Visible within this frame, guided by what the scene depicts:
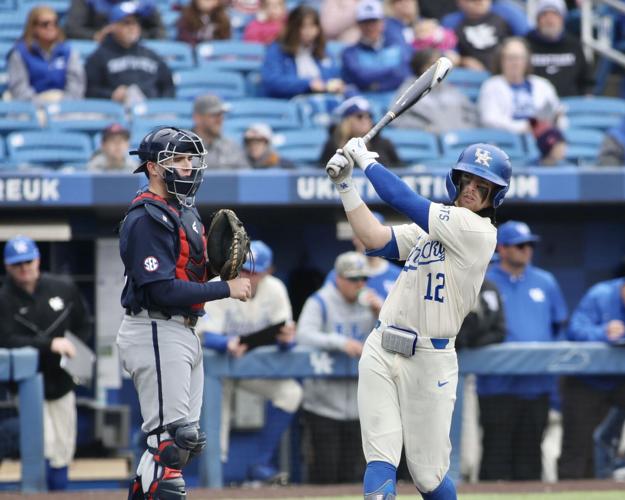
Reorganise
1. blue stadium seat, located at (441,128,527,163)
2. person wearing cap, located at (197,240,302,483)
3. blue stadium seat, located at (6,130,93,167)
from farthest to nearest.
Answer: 1. blue stadium seat, located at (441,128,527,163)
2. blue stadium seat, located at (6,130,93,167)
3. person wearing cap, located at (197,240,302,483)

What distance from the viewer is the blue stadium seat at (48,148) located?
8883 millimetres

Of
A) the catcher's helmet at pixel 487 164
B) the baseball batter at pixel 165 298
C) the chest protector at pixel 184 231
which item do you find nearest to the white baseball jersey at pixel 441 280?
the catcher's helmet at pixel 487 164

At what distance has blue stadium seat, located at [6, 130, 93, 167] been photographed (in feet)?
29.1

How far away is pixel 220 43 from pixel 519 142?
258 cm

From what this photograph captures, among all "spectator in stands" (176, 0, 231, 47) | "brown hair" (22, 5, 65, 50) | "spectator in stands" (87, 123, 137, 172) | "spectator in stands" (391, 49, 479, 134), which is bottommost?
"spectator in stands" (87, 123, 137, 172)

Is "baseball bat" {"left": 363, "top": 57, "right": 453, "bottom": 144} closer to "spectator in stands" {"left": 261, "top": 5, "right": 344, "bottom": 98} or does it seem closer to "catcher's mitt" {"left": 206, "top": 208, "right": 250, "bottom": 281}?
"catcher's mitt" {"left": 206, "top": 208, "right": 250, "bottom": 281}

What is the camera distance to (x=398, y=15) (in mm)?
11008

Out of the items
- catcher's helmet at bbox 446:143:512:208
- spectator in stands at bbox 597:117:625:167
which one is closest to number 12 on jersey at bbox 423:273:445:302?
catcher's helmet at bbox 446:143:512:208

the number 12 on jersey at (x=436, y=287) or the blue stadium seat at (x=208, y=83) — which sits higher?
the blue stadium seat at (x=208, y=83)

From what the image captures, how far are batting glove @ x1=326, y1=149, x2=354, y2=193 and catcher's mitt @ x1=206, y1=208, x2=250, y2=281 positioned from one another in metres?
0.46

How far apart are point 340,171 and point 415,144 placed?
4.45 m

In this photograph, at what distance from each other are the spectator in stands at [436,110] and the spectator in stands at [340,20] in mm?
1279

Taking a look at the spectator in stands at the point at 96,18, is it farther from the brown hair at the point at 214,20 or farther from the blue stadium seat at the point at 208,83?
the blue stadium seat at the point at 208,83

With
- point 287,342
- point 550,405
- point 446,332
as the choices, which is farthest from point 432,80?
point 550,405
